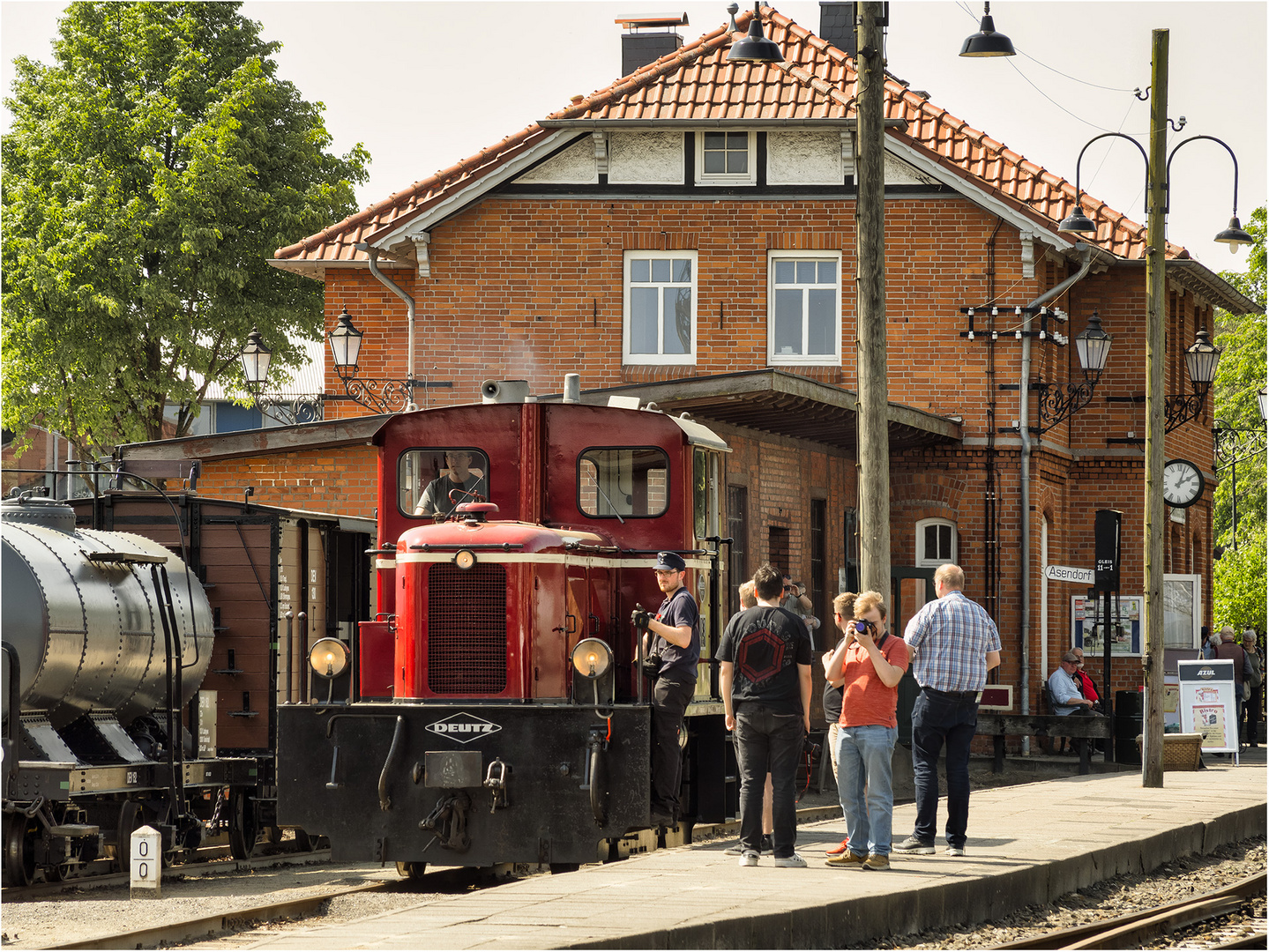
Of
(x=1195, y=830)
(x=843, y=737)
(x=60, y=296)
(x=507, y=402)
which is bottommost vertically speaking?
(x=1195, y=830)

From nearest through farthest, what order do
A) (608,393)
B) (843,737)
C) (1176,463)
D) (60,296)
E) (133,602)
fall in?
1. (843,737)
2. (133,602)
3. (608,393)
4. (1176,463)
5. (60,296)

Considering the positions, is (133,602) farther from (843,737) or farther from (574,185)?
(574,185)

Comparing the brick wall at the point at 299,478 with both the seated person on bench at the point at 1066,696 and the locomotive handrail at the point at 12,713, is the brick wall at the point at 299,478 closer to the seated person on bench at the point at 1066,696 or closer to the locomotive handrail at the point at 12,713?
the locomotive handrail at the point at 12,713

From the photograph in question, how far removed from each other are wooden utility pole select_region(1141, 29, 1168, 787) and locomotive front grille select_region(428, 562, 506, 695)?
8844mm

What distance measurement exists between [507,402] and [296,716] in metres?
2.59

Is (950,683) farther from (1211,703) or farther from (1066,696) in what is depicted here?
(1066,696)

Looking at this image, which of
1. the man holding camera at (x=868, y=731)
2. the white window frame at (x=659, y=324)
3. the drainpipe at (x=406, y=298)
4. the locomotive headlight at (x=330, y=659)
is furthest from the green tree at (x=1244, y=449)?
the locomotive headlight at (x=330, y=659)

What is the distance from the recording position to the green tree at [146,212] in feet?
109

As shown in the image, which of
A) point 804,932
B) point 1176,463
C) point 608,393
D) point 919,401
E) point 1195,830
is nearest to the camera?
point 804,932

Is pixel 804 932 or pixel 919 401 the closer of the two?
pixel 804 932

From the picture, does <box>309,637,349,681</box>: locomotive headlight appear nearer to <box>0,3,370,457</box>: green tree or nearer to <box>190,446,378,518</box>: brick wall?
<box>190,446,378,518</box>: brick wall

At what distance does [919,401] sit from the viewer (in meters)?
24.4

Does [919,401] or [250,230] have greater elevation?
[250,230]

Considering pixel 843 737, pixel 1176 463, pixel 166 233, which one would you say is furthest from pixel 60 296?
pixel 843 737
